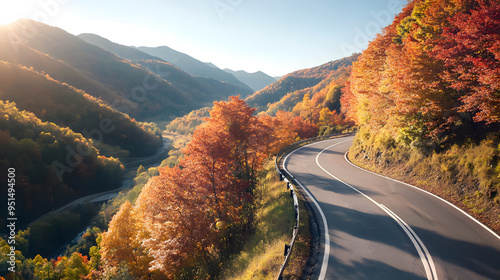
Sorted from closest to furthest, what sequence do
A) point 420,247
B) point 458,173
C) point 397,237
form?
point 420,247
point 397,237
point 458,173

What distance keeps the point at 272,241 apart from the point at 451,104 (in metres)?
12.7

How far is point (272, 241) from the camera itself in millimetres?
10914

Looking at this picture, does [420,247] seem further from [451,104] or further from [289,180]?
[289,180]

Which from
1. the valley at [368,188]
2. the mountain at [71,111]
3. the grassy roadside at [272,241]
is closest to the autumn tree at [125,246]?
the valley at [368,188]

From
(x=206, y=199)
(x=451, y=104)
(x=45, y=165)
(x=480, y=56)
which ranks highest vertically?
(x=480, y=56)

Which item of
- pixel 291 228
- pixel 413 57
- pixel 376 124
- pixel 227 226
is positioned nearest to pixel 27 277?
pixel 227 226

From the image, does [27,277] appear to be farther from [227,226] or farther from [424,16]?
[424,16]

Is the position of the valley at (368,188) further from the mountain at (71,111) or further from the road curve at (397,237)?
the mountain at (71,111)

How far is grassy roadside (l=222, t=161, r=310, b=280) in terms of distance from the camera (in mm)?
8125

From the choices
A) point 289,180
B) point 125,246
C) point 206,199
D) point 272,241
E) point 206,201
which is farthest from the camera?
point 125,246

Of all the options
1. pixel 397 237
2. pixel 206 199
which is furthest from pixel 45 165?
pixel 397 237

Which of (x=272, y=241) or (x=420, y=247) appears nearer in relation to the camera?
(x=420, y=247)

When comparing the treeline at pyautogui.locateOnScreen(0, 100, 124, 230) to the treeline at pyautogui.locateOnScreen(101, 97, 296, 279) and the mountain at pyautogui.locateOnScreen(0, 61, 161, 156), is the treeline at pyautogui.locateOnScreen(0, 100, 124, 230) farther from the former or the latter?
the treeline at pyautogui.locateOnScreen(101, 97, 296, 279)

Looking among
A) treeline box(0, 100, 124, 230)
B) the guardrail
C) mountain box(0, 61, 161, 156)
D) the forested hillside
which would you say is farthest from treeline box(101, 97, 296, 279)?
mountain box(0, 61, 161, 156)
